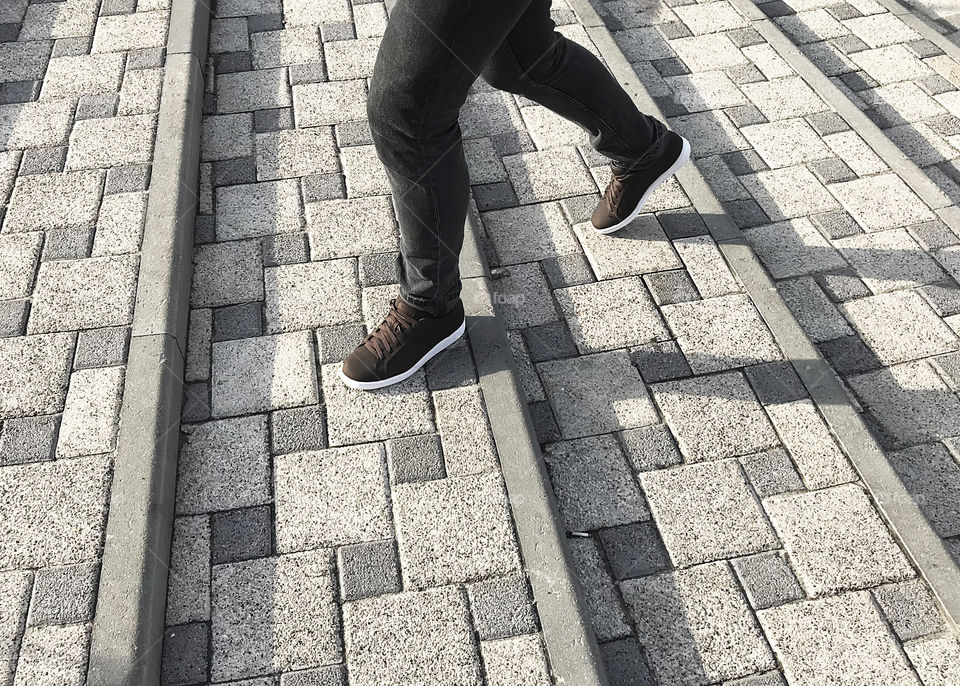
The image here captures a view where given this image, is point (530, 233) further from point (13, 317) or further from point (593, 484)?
point (13, 317)

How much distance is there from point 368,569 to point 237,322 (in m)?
1.11

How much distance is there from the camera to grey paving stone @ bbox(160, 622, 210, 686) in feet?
7.00

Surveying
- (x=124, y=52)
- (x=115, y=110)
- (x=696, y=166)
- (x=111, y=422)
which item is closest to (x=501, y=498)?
(x=111, y=422)

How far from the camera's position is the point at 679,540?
7.97 feet

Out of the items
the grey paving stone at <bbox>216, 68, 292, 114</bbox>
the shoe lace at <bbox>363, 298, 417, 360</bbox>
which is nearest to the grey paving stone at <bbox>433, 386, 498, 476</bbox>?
the shoe lace at <bbox>363, 298, 417, 360</bbox>

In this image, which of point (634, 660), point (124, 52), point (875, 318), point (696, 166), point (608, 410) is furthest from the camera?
point (124, 52)

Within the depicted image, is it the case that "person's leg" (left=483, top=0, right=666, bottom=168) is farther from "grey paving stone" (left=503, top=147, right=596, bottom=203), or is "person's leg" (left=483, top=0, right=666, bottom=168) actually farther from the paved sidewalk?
the paved sidewalk

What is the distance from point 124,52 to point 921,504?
12.9ft

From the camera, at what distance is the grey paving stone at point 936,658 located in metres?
2.14

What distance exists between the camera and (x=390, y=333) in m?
2.74

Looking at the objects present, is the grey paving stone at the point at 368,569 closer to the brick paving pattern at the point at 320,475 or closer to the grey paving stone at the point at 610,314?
the brick paving pattern at the point at 320,475

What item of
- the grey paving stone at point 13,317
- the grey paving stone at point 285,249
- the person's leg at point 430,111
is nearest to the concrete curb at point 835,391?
the person's leg at point 430,111

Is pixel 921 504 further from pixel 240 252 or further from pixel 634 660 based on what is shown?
pixel 240 252

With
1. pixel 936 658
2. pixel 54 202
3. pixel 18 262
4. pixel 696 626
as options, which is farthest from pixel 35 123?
pixel 936 658
